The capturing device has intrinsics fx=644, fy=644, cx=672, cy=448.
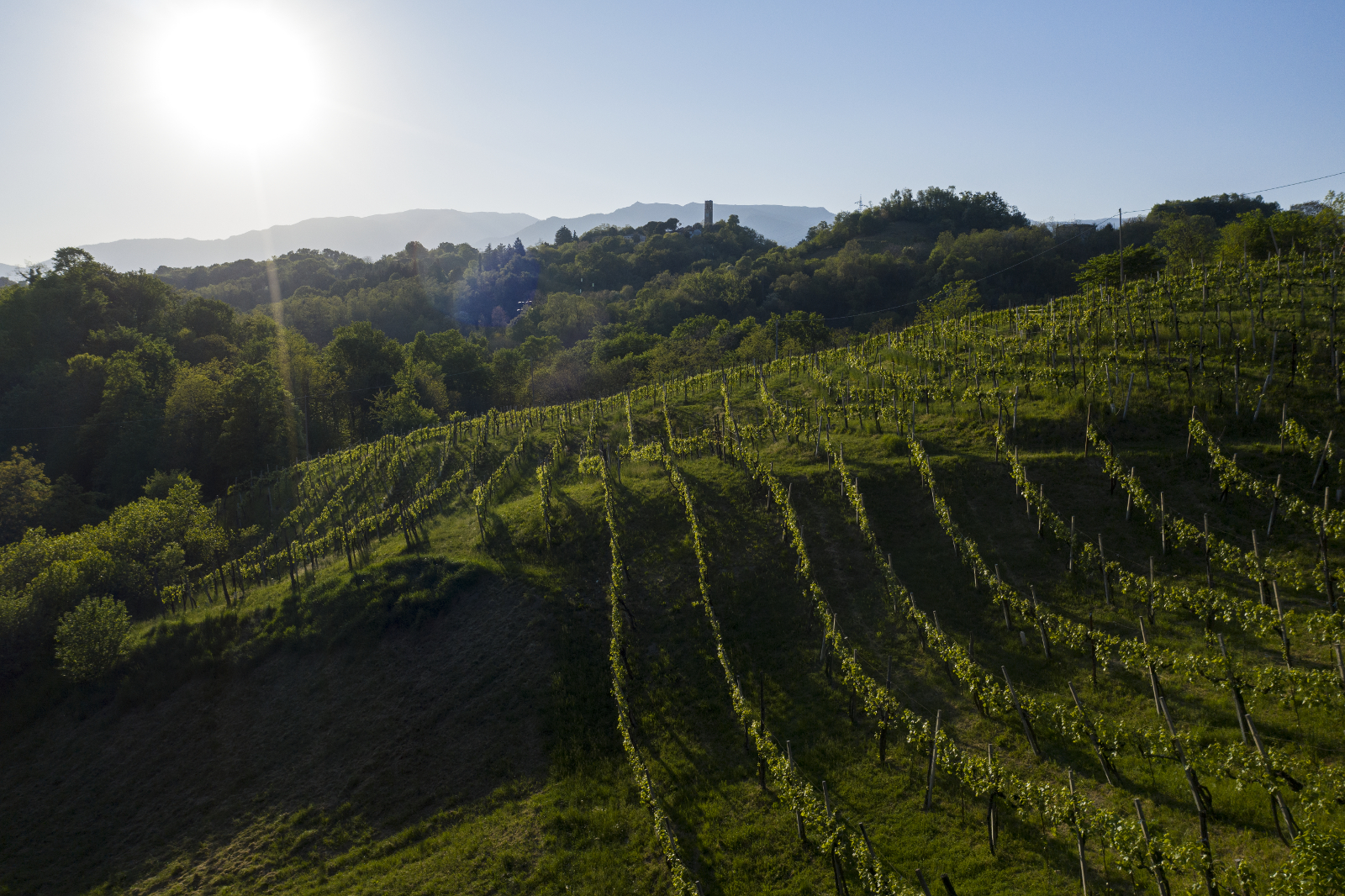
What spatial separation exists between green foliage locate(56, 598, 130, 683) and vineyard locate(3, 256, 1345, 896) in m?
3.40

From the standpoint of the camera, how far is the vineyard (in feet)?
36.4

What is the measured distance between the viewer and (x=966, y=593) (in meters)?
18.6

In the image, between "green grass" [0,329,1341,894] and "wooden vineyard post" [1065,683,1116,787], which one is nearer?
"wooden vineyard post" [1065,683,1116,787]

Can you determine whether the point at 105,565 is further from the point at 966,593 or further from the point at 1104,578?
the point at 1104,578

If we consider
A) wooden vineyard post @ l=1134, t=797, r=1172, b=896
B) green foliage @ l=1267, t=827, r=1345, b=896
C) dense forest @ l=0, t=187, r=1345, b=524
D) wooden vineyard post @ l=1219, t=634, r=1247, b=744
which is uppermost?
dense forest @ l=0, t=187, r=1345, b=524

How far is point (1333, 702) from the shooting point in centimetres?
1116

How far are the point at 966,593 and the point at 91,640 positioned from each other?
1141 inches

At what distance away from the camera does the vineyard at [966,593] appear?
437 inches

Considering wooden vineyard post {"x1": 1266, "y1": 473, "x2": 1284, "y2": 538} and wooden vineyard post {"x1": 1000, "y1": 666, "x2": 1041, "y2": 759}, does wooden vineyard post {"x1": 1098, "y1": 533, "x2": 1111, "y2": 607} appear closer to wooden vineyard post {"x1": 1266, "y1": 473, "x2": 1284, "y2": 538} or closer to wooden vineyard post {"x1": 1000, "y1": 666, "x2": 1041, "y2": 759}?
wooden vineyard post {"x1": 1266, "y1": 473, "x2": 1284, "y2": 538}

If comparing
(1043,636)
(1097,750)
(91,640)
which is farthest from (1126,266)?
(91,640)

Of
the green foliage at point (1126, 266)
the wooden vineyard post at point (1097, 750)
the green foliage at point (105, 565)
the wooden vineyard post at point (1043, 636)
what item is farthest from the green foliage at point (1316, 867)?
the green foliage at point (1126, 266)

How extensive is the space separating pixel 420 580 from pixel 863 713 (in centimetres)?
1613

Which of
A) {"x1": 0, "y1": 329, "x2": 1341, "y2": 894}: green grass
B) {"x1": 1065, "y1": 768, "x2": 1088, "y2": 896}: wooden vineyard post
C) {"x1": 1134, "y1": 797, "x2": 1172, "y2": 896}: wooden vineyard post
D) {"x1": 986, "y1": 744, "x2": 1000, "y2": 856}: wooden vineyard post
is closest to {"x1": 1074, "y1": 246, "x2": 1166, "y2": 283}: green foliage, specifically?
{"x1": 0, "y1": 329, "x2": 1341, "y2": 894}: green grass

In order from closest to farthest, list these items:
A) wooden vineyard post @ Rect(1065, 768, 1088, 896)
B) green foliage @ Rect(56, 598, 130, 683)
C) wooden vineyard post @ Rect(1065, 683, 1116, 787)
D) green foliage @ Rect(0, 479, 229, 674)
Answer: wooden vineyard post @ Rect(1065, 768, 1088, 896)
wooden vineyard post @ Rect(1065, 683, 1116, 787)
green foliage @ Rect(56, 598, 130, 683)
green foliage @ Rect(0, 479, 229, 674)
